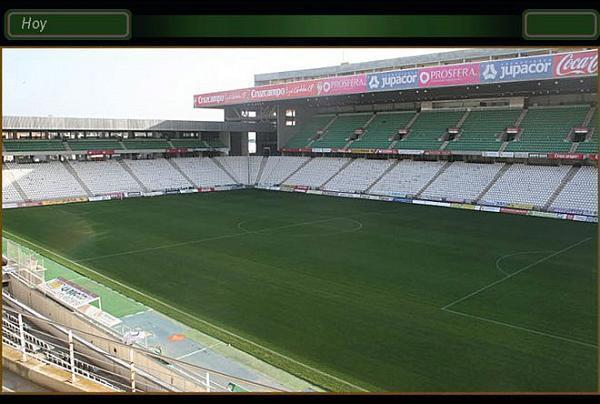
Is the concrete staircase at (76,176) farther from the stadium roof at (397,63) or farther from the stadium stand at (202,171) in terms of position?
the stadium roof at (397,63)

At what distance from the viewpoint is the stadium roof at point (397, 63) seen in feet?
135

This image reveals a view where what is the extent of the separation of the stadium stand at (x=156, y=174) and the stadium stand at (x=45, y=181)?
5.28 metres

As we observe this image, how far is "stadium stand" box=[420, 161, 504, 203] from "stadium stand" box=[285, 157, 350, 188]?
9358 mm

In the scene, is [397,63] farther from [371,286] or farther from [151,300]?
[151,300]

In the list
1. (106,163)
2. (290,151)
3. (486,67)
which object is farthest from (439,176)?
(106,163)

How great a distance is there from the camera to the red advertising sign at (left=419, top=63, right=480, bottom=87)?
98.7 feet

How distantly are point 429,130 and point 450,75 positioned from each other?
7.95 meters

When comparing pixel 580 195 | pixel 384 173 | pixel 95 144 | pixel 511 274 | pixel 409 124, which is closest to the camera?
pixel 511 274

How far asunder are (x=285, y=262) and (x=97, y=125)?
27984 mm

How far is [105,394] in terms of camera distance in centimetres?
255

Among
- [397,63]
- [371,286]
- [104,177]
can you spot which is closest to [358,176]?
[397,63]

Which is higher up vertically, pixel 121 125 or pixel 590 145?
pixel 121 125

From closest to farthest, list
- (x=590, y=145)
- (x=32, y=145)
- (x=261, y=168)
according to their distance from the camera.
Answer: (x=590, y=145) → (x=32, y=145) → (x=261, y=168)

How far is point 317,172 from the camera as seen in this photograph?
42.1m
